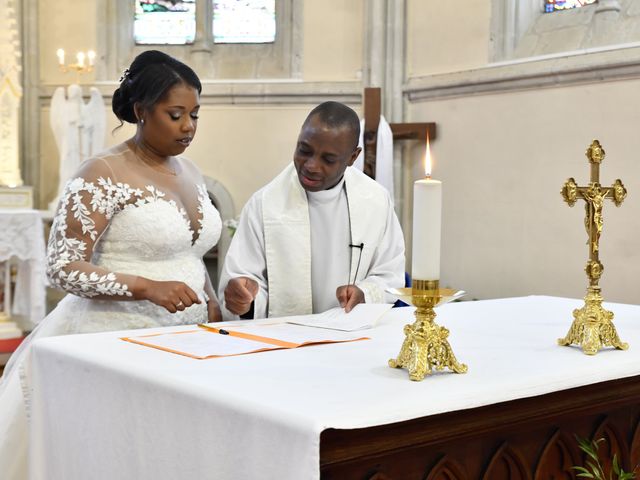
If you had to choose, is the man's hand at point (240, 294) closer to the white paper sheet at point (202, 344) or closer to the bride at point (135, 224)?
the bride at point (135, 224)

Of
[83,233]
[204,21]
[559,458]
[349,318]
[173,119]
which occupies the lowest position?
[559,458]

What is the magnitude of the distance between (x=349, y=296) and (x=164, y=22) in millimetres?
7768

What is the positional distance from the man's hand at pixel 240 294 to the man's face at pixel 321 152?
460 millimetres

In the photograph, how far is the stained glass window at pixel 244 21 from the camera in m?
9.80

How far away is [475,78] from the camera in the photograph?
794cm

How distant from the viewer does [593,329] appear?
7.97 feet

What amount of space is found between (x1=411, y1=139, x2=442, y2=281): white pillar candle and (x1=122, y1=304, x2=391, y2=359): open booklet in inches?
23.3

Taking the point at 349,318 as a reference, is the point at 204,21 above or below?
above

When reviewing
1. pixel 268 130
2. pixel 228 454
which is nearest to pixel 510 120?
pixel 268 130

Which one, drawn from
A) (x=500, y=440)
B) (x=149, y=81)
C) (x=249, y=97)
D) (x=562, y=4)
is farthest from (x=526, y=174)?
(x=500, y=440)

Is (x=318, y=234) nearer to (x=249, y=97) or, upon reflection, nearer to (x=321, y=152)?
(x=321, y=152)

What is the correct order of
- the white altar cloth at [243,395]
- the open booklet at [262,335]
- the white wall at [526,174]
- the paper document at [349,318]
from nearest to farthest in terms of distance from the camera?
1. the white altar cloth at [243,395]
2. the open booklet at [262,335]
3. the paper document at [349,318]
4. the white wall at [526,174]

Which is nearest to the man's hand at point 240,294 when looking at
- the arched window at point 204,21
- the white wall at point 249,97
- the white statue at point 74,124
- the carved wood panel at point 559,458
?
the carved wood panel at point 559,458

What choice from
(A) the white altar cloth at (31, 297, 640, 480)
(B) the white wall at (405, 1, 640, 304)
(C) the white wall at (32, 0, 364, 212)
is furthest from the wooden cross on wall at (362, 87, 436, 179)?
(A) the white altar cloth at (31, 297, 640, 480)
